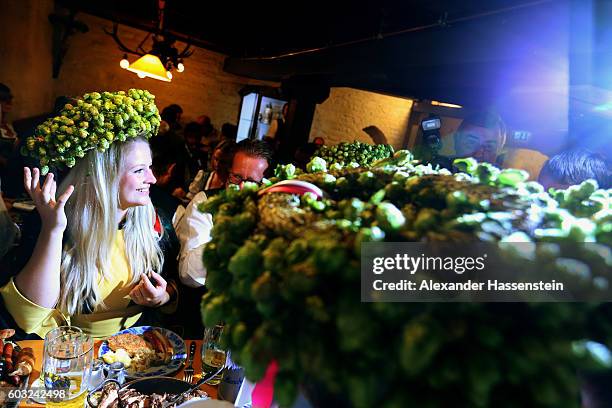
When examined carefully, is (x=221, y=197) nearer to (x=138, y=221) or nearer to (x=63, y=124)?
(x=63, y=124)

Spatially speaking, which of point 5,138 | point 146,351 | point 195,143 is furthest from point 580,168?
point 5,138

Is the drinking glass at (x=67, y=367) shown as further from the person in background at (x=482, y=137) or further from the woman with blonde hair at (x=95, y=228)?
the person in background at (x=482, y=137)

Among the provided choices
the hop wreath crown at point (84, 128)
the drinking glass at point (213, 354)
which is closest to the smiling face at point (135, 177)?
the hop wreath crown at point (84, 128)

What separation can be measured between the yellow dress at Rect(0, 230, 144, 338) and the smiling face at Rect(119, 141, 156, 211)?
8.0 inches

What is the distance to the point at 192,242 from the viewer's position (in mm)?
2734

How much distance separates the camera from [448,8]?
2.14 m

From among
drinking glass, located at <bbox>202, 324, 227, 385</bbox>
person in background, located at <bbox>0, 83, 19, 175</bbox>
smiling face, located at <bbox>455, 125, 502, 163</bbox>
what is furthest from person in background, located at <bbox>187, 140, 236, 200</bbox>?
person in background, located at <bbox>0, 83, 19, 175</bbox>

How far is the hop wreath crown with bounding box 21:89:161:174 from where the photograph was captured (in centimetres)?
165

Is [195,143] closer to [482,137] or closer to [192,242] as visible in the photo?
[192,242]

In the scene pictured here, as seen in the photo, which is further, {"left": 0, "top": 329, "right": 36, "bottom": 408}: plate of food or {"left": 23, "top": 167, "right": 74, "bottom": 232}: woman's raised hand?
{"left": 23, "top": 167, "right": 74, "bottom": 232}: woman's raised hand

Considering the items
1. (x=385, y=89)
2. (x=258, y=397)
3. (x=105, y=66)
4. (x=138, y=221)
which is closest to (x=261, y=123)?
(x=385, y=89)

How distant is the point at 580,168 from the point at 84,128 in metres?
2.39

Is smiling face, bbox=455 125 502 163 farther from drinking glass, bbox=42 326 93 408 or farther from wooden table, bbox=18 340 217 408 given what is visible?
drinking glass, bbox=42 326 93 408

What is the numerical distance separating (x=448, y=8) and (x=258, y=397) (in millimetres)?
2150
